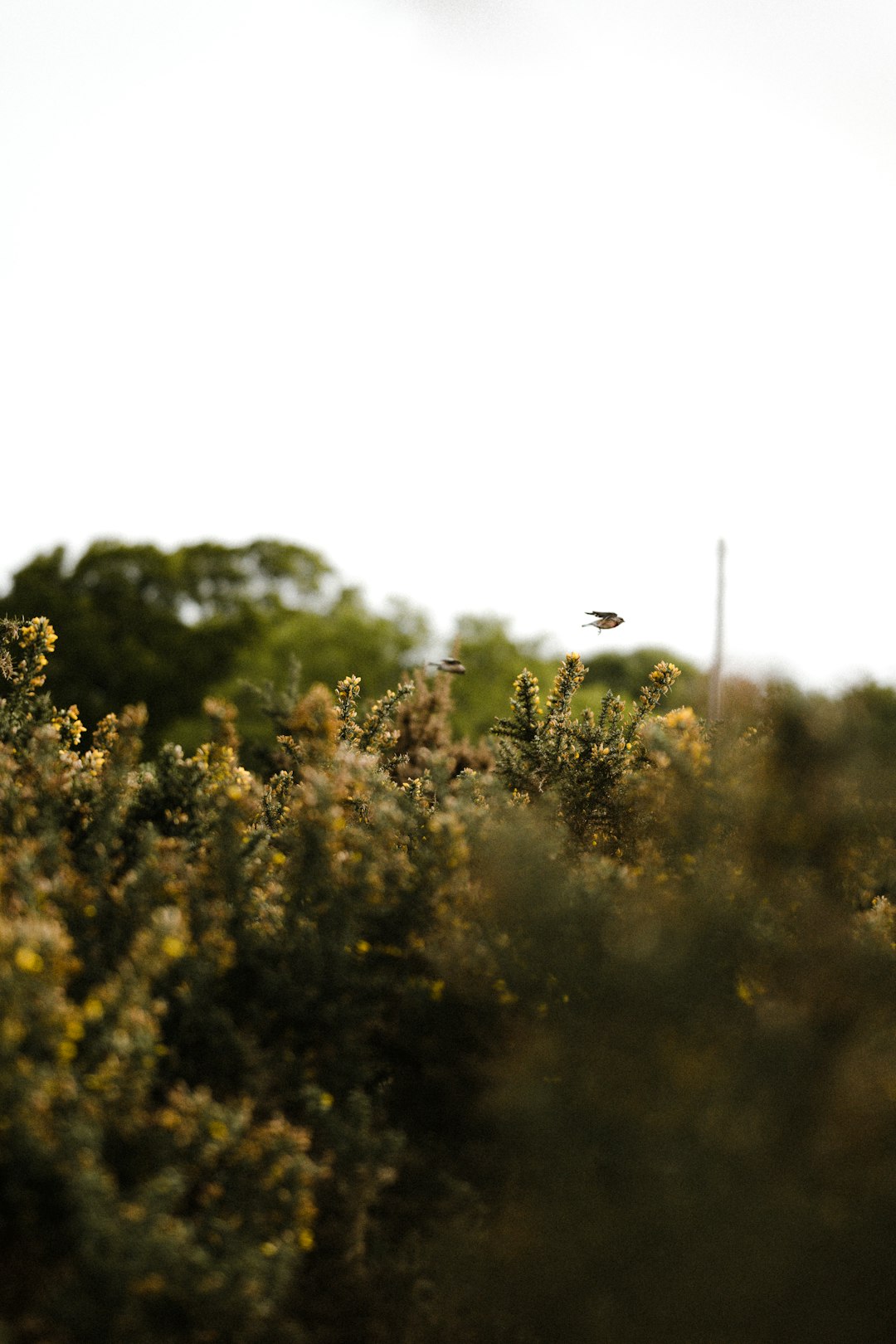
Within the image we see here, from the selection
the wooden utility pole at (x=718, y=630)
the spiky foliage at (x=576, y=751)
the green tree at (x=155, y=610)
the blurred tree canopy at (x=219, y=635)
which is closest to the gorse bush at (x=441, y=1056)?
the spiky foliage at (x=576, y=751)

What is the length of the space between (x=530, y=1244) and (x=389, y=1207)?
67 centimetres

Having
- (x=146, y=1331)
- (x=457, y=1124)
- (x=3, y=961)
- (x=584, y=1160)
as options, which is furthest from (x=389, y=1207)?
(x=3, y=961)

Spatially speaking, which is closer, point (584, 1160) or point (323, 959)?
point (584, 1160)

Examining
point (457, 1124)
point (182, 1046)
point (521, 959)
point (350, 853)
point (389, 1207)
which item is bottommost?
point (389, 1207)

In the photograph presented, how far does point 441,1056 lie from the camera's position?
459 cm

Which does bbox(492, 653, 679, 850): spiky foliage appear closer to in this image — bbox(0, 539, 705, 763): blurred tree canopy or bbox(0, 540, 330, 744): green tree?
bbox(0, 539, 705, 763): blurred tree canopy

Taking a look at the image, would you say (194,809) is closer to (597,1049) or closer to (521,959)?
(521,959)

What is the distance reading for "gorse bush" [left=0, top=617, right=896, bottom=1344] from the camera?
3312mm

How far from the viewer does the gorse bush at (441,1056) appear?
3312 mm

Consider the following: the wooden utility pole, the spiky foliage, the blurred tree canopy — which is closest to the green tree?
the blurred tree canopy

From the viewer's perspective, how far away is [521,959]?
474cm

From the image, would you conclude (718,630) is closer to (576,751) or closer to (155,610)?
(576,751)

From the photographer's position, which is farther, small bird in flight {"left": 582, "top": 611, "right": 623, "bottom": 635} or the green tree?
the green tree

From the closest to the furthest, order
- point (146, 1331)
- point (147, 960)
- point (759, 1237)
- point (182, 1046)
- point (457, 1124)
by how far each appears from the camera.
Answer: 1. point (146, 1331)
2. point (147, 960)
3. point (759, 1237)
4. point (182, 1046)
5. point (457, 1124)
